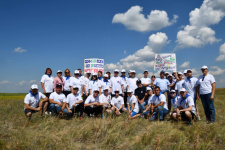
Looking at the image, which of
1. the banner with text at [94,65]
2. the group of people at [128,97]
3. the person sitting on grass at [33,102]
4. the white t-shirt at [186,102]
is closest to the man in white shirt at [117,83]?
the group of people at [128,97]

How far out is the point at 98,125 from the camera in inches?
217

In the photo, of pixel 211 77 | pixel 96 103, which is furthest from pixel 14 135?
pixel 211 77

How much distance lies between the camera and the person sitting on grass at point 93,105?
7863mm

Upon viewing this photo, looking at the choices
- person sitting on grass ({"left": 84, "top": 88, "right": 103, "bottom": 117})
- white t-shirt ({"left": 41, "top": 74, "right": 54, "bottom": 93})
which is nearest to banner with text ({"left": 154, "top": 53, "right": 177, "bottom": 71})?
person sitting on grass ({"left": 84, "top": 88, "right": 103, "bottom": 117})

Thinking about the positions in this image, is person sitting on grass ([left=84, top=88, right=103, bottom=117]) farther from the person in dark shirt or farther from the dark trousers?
the person in dark shirt

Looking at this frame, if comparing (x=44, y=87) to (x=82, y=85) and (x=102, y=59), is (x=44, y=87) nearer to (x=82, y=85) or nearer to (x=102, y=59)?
(x=82, y=85)

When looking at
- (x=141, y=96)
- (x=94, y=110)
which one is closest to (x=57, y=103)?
(x=94, y=110)

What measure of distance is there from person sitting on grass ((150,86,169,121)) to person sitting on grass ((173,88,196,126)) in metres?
0.57

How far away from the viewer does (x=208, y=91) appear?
22.4 feet

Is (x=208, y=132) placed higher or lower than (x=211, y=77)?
lower

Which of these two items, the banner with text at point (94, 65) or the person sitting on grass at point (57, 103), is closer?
the person sitting on grass at point (57, 103)

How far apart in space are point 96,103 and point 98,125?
7.81 ft

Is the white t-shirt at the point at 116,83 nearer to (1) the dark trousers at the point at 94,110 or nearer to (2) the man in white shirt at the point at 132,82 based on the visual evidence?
(2) the man in white shirt at the point at 132,82

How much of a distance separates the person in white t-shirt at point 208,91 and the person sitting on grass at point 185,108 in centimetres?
64
